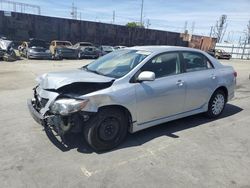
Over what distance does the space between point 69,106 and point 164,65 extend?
1.98 metres

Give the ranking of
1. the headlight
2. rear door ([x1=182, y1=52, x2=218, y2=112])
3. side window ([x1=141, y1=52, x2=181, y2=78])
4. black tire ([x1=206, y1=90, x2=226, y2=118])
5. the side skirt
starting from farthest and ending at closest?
black tire ([x1=206, y1=90, x2=226, y2=118]) < rear door ([x1=182, y1=52, x2=218, y2=112]) < side window ([x1=141, y1=52, x2=181, y2=78]) < the side skirt < the headlight

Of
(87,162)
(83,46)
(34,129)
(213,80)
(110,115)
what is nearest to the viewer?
(87,162)

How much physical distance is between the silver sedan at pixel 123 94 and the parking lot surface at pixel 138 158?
329 millimetres

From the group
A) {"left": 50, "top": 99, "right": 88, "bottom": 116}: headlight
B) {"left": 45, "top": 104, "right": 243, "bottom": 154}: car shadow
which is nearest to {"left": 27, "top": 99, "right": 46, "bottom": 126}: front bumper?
{"left": 50, "top": 99, "right": 88, "bottom": 116}: headlight

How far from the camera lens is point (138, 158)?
159 inches

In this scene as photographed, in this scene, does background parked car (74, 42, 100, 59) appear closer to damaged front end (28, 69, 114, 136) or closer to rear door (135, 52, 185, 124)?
rear door (135, 52, 185, 124)

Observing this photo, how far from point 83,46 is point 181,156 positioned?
25.8m

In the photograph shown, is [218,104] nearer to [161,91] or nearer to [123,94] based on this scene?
[161,91]

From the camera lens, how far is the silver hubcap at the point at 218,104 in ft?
19.4

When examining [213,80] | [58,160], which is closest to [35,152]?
[58,160]

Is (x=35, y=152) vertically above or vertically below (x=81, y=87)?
below

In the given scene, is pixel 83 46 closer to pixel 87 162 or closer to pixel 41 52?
pixel 41 52

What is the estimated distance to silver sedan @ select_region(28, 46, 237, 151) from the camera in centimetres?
399

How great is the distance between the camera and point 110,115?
414 cm
